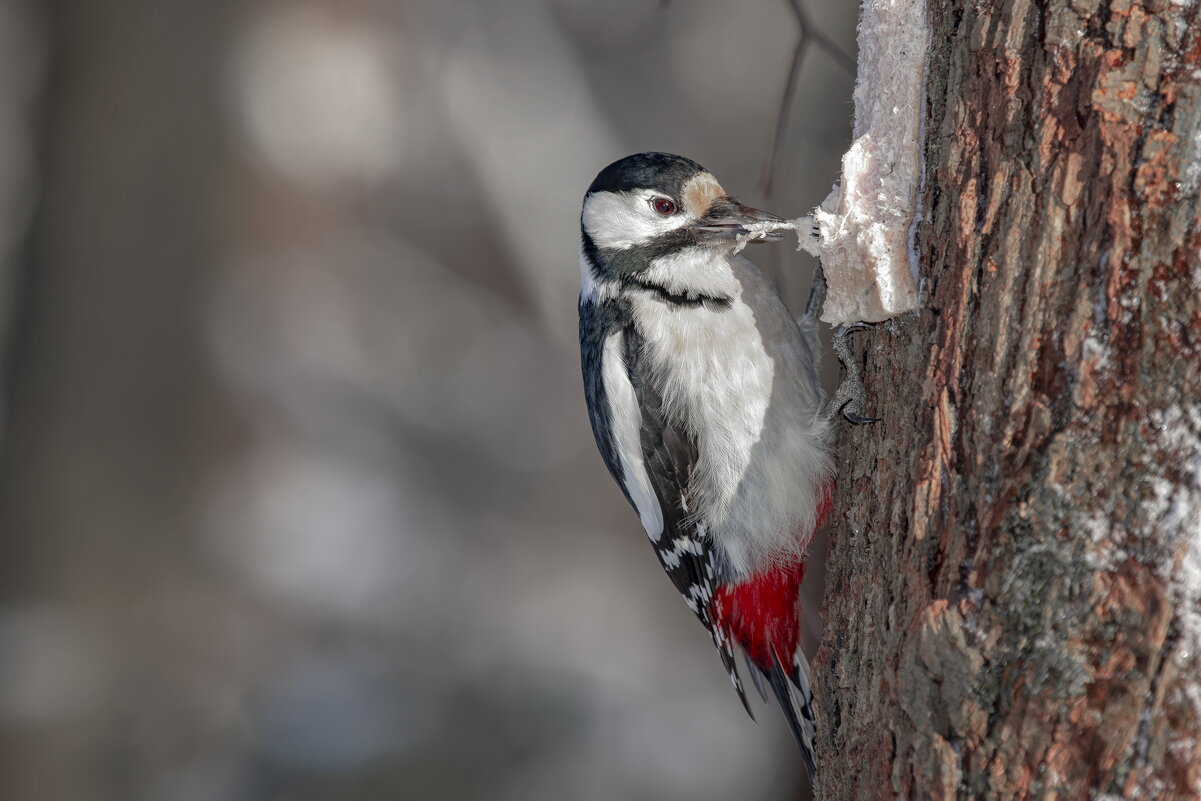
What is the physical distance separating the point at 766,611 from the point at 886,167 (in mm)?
1003

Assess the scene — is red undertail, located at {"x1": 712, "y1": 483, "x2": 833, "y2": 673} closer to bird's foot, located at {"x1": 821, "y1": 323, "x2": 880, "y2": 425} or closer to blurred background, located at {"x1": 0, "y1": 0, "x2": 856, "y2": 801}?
bird's foot, located at {"x1": 821, "y1": 323, "x2": 880, "y2": 425}

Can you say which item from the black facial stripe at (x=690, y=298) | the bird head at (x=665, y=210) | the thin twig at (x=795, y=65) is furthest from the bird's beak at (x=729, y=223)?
the thin twig at (x=795, y=65)

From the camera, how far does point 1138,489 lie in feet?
2.87

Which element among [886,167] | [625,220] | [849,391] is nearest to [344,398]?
[625,220]

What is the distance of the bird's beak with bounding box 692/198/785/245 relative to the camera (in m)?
1.76

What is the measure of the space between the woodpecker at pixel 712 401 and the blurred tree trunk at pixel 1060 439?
1.92 feet

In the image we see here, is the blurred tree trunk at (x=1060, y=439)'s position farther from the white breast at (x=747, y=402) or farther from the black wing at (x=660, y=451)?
the black wing at (x=660, y=451)

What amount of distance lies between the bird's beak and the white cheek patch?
0.05 m

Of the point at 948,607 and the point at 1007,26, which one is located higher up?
the point at 1007,26

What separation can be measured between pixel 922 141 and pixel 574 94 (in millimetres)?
2537

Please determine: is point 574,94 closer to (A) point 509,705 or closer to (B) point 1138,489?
(A) point 509,705

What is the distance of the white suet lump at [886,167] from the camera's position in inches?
49.0

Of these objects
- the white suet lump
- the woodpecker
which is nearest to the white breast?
the woodpecker

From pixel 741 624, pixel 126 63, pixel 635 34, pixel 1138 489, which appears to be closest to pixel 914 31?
pixel 1138 489
